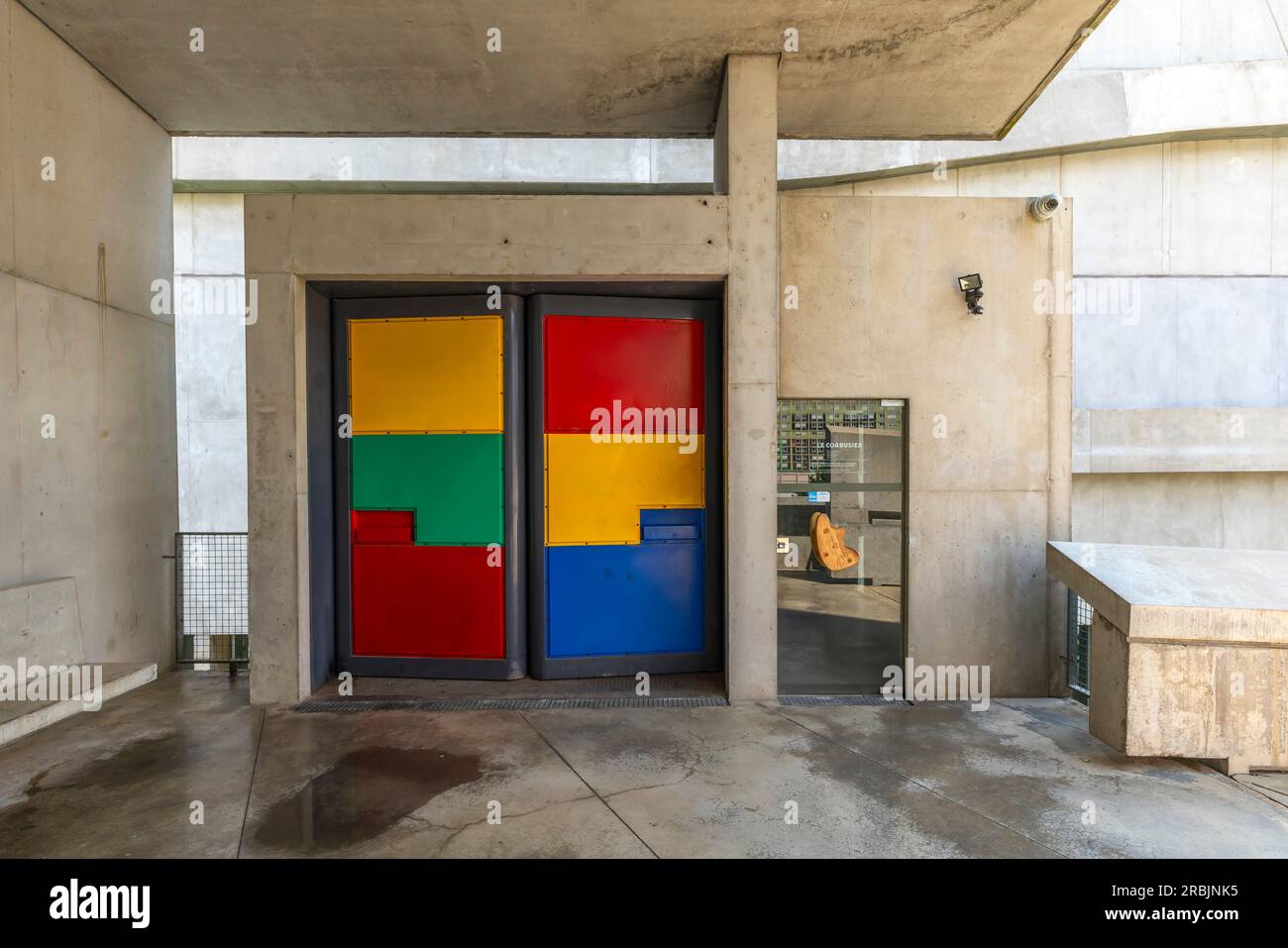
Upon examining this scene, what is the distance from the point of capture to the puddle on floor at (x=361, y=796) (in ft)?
12.0

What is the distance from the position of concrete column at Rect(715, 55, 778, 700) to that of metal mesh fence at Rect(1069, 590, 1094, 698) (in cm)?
267

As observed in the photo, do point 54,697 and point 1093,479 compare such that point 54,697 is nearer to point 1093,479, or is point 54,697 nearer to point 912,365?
point 912,365

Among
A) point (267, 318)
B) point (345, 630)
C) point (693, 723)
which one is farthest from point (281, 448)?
point (693, 723)

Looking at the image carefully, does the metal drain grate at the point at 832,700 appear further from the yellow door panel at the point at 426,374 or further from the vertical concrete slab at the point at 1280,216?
the vertical concrete slab at the point at 1280,216

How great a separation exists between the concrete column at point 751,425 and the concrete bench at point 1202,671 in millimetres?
2414

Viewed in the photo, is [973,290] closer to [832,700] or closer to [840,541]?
[840,541]

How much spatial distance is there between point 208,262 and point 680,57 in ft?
27.1

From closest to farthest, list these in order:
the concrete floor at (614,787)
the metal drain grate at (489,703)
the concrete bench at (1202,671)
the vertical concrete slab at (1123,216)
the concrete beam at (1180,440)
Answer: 1. the concrete floor at (614,787)
2. the concrete bench at (1202,671)
3. the metal drain grate at (489,703)
4. the concrete beam at (1180,440)
5. the vertical concrete slab at (1123,216)

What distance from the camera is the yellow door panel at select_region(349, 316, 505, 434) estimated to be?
20.4ft

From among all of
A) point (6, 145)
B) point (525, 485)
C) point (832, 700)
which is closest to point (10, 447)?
point (6, 145)

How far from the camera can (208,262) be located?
416 inches

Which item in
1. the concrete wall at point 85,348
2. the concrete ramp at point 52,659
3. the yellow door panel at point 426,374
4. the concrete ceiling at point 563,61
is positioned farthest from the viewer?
the yellow door panel at point 426,374

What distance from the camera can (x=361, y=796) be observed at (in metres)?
4.10

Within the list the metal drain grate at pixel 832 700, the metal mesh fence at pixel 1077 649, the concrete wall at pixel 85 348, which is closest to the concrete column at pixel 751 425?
the metal drain grate at pixel 832 700
